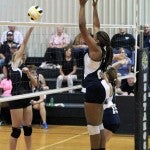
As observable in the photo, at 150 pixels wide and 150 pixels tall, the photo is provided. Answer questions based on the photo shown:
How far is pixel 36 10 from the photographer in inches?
260

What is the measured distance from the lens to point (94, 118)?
19.8 feet

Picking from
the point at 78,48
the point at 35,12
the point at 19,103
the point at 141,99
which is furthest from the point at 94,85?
the point at 78,48

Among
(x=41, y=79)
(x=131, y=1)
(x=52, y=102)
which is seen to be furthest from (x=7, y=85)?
(x=131, y=1)

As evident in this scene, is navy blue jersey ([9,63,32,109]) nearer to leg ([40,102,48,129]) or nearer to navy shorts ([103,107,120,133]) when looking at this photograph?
navy shorts ([103,107,120,133])

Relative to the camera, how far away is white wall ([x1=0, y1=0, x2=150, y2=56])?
14212mm

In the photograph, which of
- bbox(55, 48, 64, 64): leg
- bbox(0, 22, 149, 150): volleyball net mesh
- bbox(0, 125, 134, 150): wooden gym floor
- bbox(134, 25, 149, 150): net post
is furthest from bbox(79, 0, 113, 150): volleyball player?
bbox(55, 48, 64, 64): leg

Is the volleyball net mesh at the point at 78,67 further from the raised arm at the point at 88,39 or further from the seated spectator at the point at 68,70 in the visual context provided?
the raised arm at the point at 88,39

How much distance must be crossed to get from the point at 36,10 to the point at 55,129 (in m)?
5.57

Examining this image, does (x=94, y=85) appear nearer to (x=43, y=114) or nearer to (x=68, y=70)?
(x=43, y=114)

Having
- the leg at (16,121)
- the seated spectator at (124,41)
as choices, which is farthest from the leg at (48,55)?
the leg at (16,121)

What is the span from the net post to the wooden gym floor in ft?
5.68

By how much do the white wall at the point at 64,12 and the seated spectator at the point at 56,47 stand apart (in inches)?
33.8

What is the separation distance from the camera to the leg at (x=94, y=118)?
6.00 metres

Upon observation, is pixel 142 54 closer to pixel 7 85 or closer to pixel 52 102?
pixel 7 85
